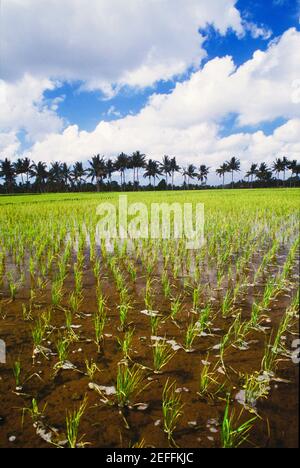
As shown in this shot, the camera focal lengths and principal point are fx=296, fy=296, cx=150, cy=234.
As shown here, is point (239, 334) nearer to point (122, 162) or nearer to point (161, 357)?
point (161, 357)

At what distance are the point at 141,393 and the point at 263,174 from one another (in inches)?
3118

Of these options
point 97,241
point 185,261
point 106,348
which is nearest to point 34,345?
point 106,348

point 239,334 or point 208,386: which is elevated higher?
point 239,334

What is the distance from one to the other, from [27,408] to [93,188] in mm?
69155

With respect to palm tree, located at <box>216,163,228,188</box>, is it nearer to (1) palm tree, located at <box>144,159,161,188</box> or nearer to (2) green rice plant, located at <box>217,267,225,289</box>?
(1) palm tree, located at <box>144,159,161,188</box>

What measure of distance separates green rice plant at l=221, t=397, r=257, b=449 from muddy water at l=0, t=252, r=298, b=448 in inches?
2.0

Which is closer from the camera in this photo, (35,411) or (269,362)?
(35,411)

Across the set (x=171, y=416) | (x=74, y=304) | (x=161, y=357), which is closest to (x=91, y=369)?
(x=161, y=357)

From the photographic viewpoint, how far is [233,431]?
Answer: 1592 millimetres

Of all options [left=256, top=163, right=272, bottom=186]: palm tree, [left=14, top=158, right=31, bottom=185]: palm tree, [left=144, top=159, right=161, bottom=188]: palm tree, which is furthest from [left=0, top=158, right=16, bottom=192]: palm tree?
[left=256, top=163, right=272, bottom=186]: palm tree

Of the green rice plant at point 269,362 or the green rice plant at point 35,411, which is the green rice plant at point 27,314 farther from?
the green rice plant at point 269,362

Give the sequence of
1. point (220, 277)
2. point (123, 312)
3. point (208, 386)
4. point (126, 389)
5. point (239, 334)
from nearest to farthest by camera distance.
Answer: point (126, 389), point (208, 386), point (239, 334), point (123, 312), point (220, 277)

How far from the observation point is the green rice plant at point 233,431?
156 cm

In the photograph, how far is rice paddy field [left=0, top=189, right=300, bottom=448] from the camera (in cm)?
175
